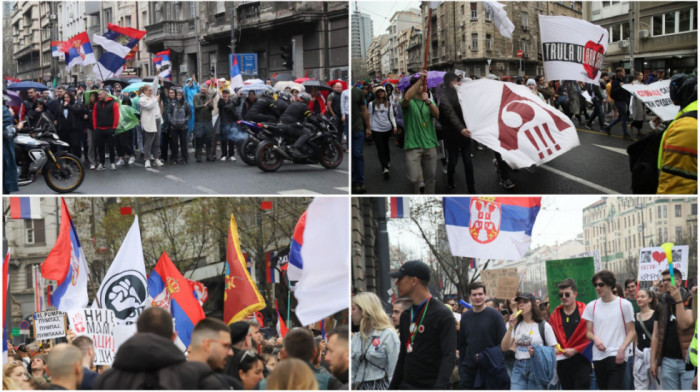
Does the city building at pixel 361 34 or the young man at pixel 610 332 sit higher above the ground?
the city building at pixel 361 34

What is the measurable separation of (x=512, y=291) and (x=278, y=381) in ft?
24.8

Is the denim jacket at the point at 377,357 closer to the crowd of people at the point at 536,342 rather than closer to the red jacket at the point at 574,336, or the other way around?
the crowd of people at the point at 536,342

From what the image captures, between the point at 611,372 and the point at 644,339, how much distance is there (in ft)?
1.70

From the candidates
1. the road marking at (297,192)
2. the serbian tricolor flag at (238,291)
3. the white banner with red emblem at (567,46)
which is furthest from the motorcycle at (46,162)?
the white banner with red emblem at (567,46)

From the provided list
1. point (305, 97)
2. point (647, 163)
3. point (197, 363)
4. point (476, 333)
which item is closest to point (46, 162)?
point (476, 333)

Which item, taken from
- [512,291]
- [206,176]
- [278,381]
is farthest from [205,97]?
[278,381]

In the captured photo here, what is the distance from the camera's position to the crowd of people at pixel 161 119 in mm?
13906

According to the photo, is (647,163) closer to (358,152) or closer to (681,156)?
(681,156)

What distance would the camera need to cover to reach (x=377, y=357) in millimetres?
6758

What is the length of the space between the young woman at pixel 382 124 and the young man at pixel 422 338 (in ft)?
15.4

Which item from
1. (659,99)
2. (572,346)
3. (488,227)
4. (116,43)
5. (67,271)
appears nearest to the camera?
(572,346)

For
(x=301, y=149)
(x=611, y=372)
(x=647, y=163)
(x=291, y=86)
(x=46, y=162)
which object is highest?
(x=291, y=86)

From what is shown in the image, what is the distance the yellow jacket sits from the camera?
5.71 m

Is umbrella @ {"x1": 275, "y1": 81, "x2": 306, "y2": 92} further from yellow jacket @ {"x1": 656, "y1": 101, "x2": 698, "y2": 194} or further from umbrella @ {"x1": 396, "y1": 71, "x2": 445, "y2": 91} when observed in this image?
yellow jacket @ {"x1": 656, "y1": 101, "x2": 698, "y2": 194}
